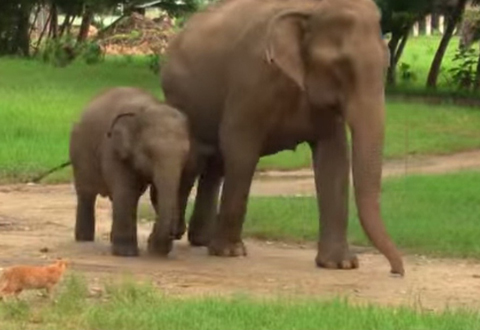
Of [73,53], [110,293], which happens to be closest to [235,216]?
[110,293]

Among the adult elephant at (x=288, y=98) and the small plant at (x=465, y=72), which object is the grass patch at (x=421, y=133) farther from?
the adult elephant at (x=288, y=98)

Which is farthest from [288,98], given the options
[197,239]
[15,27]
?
[15,27]

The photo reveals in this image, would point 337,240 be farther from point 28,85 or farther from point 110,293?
point 28,85

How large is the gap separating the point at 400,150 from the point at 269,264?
11476 millimetres

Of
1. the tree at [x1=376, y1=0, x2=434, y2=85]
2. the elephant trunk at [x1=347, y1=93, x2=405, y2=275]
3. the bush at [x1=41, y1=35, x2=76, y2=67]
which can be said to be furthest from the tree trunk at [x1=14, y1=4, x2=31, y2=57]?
the elephant trunk at [x1=347, y1=93, x2=405, y2=275]

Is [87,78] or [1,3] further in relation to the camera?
[1,3]

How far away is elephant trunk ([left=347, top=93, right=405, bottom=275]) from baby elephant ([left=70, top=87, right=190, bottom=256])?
1360 mm

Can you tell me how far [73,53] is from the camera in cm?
3888

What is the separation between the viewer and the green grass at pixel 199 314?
8492 mm

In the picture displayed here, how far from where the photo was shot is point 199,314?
8.75 meters

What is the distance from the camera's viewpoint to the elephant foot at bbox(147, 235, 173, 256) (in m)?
12.2

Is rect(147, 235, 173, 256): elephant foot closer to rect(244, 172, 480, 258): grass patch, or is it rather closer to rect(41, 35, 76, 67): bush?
rect(244, 172, 480, 258): grass patch

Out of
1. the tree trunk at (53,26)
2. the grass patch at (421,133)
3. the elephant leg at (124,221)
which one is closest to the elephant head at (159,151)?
the elephant leg at (124,221)

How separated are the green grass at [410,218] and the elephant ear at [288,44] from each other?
2201 millimetres
